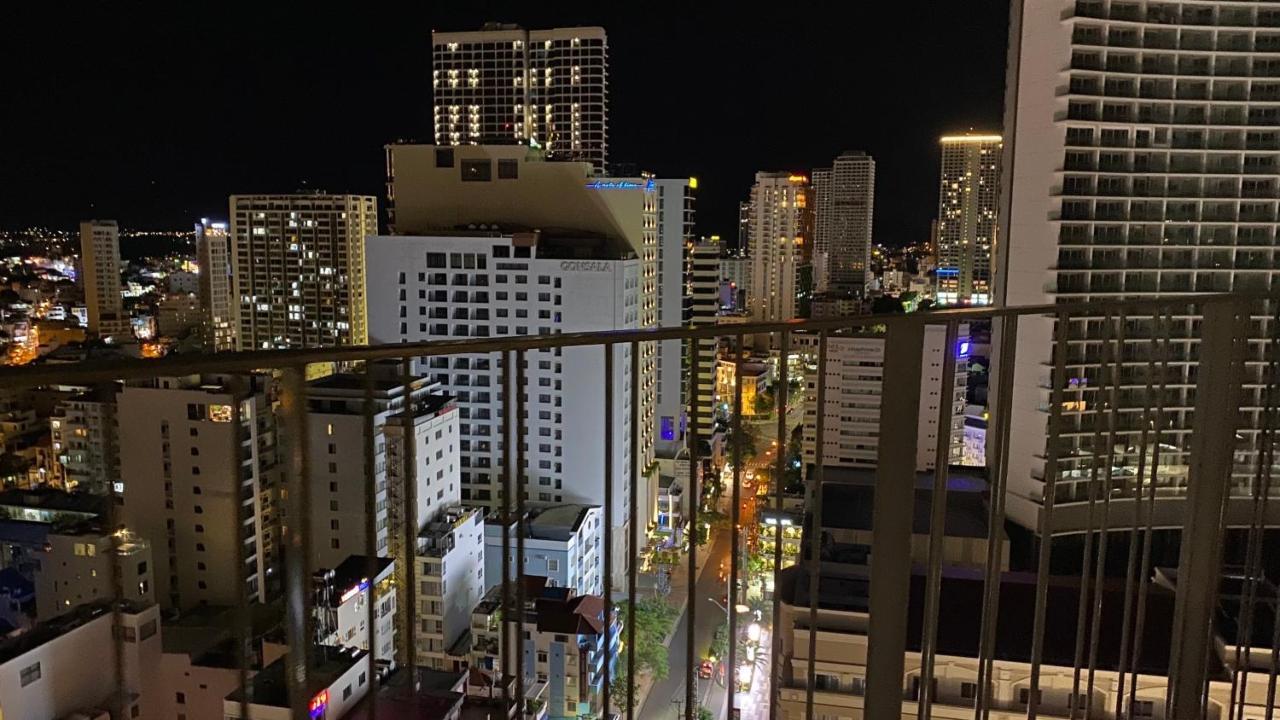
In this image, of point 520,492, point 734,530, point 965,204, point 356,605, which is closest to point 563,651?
point 356,605

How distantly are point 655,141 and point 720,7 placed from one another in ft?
48.0

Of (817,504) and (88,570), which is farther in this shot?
(88,570)

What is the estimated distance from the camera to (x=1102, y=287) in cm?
1245

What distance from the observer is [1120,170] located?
40.4ft

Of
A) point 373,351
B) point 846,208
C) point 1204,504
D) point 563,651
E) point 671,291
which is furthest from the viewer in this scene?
point 846,208

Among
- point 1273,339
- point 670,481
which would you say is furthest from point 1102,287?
point 1273,339

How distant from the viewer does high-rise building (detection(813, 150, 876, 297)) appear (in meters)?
58.2

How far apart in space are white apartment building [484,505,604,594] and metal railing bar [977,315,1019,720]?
891cm

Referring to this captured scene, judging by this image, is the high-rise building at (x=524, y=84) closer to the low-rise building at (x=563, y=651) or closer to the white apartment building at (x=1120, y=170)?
the white apartment building at (x=1120, y=170)

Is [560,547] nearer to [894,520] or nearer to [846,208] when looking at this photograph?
[894,520]

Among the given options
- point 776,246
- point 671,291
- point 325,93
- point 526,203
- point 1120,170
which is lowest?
point 671,291

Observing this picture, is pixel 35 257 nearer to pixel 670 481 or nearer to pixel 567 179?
pixel 567 179

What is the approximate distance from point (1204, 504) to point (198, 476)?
235 centimetres

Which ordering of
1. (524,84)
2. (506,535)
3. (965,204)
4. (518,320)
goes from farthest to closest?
(965,204) → (524,84) → (518,320) → (506,535)
